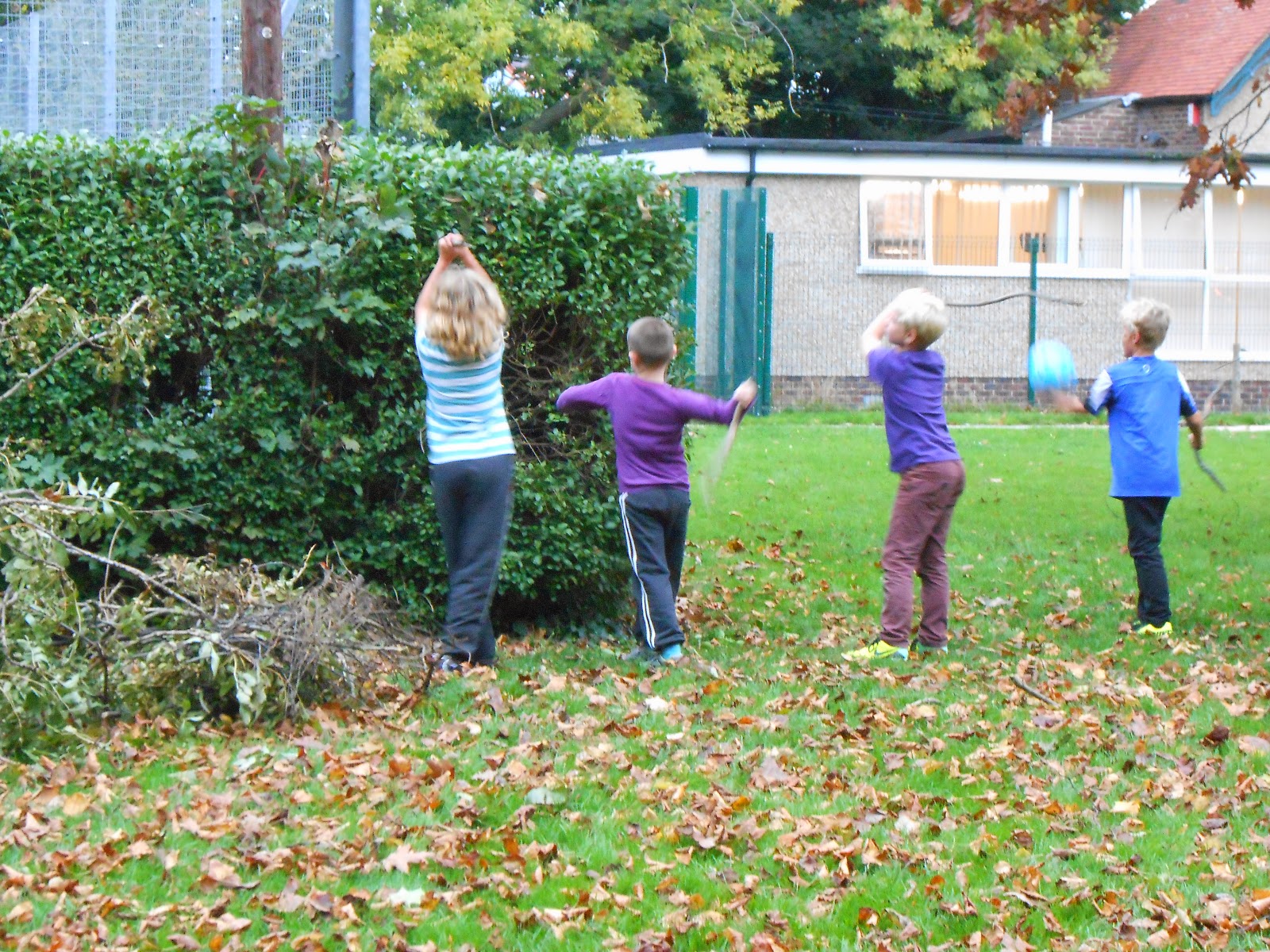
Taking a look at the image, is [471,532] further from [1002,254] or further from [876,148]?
[1002,254]

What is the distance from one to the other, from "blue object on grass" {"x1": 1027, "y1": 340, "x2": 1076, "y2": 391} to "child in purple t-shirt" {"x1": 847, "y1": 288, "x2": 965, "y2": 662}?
70 cm

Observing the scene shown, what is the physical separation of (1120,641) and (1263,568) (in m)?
2.59

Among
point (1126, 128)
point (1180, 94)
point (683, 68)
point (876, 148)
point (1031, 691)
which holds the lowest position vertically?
point (1031, 691)

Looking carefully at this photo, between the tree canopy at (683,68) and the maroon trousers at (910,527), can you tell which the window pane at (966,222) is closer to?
the tree canopy at (683,68)

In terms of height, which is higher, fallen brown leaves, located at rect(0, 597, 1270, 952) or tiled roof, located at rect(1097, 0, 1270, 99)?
tiled roof, located at rect(1097, 0, 1270, 99)

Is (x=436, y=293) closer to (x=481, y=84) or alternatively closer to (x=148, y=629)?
(x=148, y=629)

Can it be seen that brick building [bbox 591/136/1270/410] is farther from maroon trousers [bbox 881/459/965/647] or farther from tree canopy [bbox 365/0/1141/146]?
maroon trousers [bbox 881/459/965/647]

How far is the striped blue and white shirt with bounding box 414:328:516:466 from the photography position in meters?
6.74

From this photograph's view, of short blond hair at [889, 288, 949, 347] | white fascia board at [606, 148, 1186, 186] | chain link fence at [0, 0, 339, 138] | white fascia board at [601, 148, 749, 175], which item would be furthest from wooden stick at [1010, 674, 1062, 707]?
white fascia board at [601, 148, 749, 175]

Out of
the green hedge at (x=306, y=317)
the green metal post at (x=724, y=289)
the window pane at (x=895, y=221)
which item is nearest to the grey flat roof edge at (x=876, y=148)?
the window pane at (x=895, y=221)

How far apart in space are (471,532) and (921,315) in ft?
7.70

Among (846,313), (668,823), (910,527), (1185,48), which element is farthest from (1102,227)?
(668,823)

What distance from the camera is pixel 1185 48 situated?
29.4 m

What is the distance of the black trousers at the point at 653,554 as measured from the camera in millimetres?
7121
